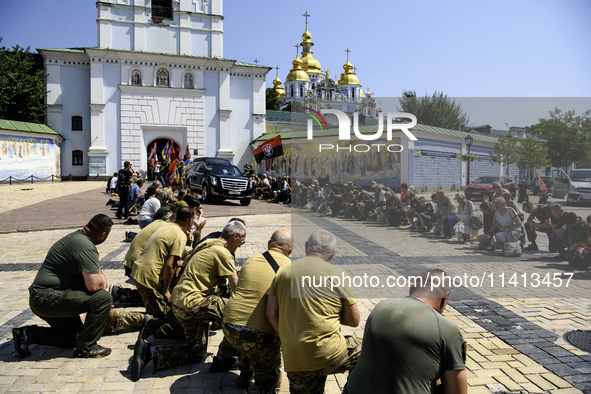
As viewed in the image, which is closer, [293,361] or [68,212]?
[293,361]

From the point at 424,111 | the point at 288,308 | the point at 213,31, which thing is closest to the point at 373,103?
the point at 424,111

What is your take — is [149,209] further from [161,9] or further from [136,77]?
[161,9]

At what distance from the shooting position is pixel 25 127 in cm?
3011

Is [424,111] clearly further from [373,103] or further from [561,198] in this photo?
[561,198]

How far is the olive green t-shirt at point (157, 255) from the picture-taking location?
529 cm

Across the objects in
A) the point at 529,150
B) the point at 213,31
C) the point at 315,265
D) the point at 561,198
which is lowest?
the point at 315,265

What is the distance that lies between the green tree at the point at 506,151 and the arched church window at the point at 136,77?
35133mm

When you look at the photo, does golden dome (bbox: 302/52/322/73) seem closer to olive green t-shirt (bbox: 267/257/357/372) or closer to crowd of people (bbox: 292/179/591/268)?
crowd of people (bbox: 292/179/591/268)

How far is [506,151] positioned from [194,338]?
3.73 meters

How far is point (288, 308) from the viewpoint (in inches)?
131

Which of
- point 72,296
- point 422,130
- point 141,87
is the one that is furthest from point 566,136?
point 141,87

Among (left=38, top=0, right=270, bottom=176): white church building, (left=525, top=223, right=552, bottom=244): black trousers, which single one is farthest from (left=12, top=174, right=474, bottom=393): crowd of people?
(left=38, top=0, right=270, bottom=176): white church building

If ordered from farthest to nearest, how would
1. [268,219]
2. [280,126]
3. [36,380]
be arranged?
[280,126], [268,219], [36,380]

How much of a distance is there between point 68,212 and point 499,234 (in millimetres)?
15777
